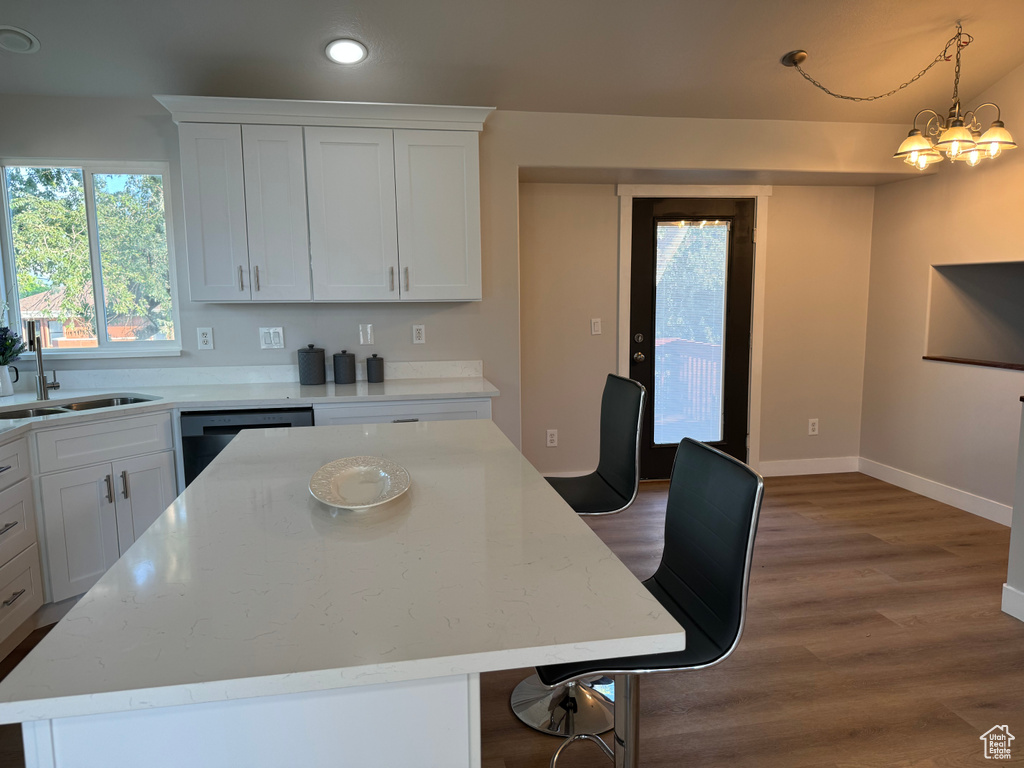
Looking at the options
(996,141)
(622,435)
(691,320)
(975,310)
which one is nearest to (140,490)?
(622,435)

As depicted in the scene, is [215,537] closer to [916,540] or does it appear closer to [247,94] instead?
[247,94]

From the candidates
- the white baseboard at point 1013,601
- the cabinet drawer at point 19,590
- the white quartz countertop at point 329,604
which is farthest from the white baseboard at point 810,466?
the cabinet drawer at point 19,590

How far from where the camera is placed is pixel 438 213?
3.32 m

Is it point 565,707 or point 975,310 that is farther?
point 975,310

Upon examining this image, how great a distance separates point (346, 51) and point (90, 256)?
5.82ft

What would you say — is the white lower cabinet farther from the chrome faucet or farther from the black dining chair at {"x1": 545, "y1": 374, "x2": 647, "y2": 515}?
the black dining chair at {"x1": 545, "y1": 374, "x2": 647, "y2": 515}

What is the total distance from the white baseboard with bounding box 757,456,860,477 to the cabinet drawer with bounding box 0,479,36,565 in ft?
13.9

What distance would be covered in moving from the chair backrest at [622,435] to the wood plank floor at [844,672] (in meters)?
0.69

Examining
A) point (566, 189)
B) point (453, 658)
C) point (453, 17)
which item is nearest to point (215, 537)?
→ point (453, 658)

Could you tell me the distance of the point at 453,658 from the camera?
0.81m

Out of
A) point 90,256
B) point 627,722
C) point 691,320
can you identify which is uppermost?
point 90,256

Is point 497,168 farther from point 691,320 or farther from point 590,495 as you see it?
point 590,495

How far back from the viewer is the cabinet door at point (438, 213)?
327 cm

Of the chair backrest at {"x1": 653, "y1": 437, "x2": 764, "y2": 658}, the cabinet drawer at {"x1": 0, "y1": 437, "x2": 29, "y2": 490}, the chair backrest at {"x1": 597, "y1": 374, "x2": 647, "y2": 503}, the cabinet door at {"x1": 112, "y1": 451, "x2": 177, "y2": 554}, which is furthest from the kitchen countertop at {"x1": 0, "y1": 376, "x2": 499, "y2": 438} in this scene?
Answer: the chair backrest at {"x1": 653, "y1": 437, "x2": 764, "y2": 658}
